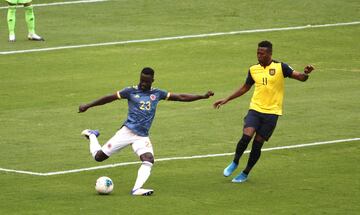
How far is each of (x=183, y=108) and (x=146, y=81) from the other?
9.31m

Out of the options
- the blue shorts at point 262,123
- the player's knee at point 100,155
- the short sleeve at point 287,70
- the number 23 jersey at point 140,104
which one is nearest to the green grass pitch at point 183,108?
the player's knee at point 100,155

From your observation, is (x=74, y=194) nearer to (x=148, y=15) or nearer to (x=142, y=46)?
(x=142, y=46)

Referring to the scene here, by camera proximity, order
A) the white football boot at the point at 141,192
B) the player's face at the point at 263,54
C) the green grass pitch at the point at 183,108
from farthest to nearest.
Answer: the player's face at the point at 263,54 → the green grass pitch at the point at 183,108 → the white football boot at the point at 141,192

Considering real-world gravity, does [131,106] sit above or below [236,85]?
above

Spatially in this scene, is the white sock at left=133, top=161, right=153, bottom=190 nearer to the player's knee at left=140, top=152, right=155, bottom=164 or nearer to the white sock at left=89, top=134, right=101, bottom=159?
the player's knee at left=140, top=152, right=155, bottom=164

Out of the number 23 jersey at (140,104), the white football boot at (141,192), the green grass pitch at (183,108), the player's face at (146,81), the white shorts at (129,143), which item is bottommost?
the green grass pitch at (183,108)

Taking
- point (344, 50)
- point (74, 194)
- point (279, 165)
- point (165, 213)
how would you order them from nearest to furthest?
point (165, 213) < point (74, 194) < point (279, 165) < point (344, 50)

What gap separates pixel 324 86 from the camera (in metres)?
33.4

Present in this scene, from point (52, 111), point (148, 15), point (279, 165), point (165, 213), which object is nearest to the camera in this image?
point (165, 213)

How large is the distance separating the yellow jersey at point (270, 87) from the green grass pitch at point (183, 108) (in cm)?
151

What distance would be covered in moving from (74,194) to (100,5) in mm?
23732

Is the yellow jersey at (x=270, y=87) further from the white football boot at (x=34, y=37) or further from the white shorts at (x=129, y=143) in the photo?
the white football boot at (x=34, y=37)

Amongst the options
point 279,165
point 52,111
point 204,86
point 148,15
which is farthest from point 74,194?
point 148,15

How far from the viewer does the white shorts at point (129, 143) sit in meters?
21.7
